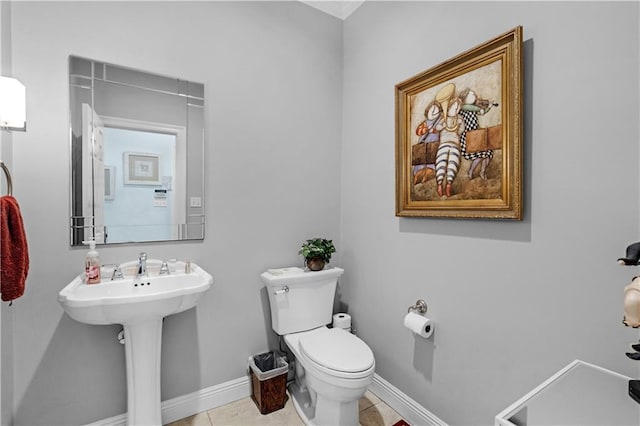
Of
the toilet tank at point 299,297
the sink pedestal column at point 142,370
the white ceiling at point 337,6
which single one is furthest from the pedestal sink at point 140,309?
the white ceiling at point 337,6

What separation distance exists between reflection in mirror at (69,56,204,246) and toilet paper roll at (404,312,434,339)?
49.1 inches

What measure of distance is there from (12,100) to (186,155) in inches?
29.9

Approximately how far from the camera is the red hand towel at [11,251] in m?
1.05

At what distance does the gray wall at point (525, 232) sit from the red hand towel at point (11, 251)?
1.68 meters

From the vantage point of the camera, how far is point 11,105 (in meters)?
1.09

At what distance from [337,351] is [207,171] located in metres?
1.23

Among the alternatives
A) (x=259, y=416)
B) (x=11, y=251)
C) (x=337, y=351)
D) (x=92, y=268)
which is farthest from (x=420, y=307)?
(x=11, y=251)

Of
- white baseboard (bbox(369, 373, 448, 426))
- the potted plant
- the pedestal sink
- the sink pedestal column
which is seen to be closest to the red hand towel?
the pedestal sink

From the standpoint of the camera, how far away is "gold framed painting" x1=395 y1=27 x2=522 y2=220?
1296mm

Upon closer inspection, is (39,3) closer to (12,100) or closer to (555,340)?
(12,100)

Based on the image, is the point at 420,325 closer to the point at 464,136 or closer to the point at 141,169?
the point at 464,136

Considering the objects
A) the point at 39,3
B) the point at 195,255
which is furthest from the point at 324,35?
the point at 195,255

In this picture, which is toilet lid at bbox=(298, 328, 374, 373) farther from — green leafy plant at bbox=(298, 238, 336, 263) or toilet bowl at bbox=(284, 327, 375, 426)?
green leafy plant at bbox=(298, 238, 336, 263)

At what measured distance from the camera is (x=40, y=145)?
1.46 m
